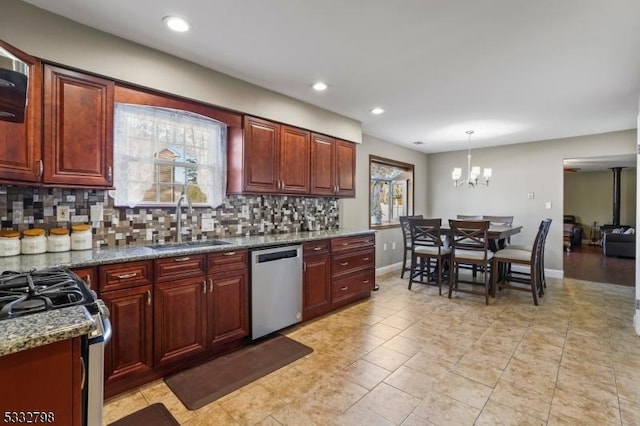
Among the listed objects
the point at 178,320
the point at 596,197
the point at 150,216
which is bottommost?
the point at 178,320

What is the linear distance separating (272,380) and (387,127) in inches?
147

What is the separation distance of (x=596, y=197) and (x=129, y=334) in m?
12.1

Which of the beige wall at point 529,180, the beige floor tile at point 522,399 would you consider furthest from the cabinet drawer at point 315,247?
the beige wall at point 529,180

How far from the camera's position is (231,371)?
2297 millimetres

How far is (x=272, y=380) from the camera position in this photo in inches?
86.0

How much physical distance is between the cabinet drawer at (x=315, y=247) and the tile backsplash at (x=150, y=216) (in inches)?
22.8

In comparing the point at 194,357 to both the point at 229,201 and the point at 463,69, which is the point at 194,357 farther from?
the point at 463,69

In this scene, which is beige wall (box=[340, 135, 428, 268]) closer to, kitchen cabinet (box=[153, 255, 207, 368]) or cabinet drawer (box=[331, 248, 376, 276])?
cabinet drawer (box=[331, 248, 376, 276])

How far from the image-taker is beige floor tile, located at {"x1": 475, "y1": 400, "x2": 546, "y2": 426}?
1.76m

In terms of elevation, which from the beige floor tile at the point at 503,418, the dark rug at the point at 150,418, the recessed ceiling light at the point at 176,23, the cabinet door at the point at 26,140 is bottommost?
the dark rug at the point at 150,418

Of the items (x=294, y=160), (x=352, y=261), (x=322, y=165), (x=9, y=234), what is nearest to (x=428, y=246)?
(x=352, y=261)

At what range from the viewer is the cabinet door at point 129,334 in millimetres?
1937

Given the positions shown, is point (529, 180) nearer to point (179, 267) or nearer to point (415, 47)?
point (415, 47)

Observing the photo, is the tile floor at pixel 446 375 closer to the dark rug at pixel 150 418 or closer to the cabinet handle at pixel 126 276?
the dark rug at pixel 150 418
